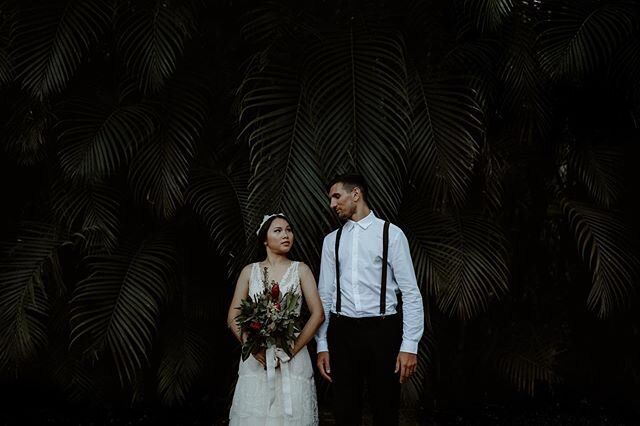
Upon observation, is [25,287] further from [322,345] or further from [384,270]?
[384,270]

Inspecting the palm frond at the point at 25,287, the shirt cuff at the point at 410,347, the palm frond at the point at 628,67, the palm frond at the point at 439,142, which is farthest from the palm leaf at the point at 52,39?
the palm frond at the point at 628,67

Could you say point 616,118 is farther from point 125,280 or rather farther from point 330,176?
point 125,280

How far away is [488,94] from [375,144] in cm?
145

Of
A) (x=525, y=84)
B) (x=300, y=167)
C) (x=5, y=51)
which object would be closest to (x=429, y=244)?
(x=300, y=167)

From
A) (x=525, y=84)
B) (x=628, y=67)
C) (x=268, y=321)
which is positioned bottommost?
(x=268, y=321)

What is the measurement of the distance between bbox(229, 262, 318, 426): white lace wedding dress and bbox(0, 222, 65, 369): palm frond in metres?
2.17

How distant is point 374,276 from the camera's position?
3670 millimetres

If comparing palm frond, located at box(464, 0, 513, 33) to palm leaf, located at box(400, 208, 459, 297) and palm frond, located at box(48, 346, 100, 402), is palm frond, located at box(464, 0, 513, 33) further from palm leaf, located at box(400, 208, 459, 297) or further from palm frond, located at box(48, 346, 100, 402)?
palm frond, located at box(48, 346, 100, 402)

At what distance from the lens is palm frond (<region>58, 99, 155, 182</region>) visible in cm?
526

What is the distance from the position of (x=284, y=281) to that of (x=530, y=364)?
2.94 m

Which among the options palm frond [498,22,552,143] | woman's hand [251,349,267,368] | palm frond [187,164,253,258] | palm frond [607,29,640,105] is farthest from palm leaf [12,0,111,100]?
palm frond [607,29,640,105]

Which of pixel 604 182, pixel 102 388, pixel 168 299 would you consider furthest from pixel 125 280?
pixel 604 182

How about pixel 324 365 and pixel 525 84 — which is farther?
pixel 525 84

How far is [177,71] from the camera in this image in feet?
19.0
